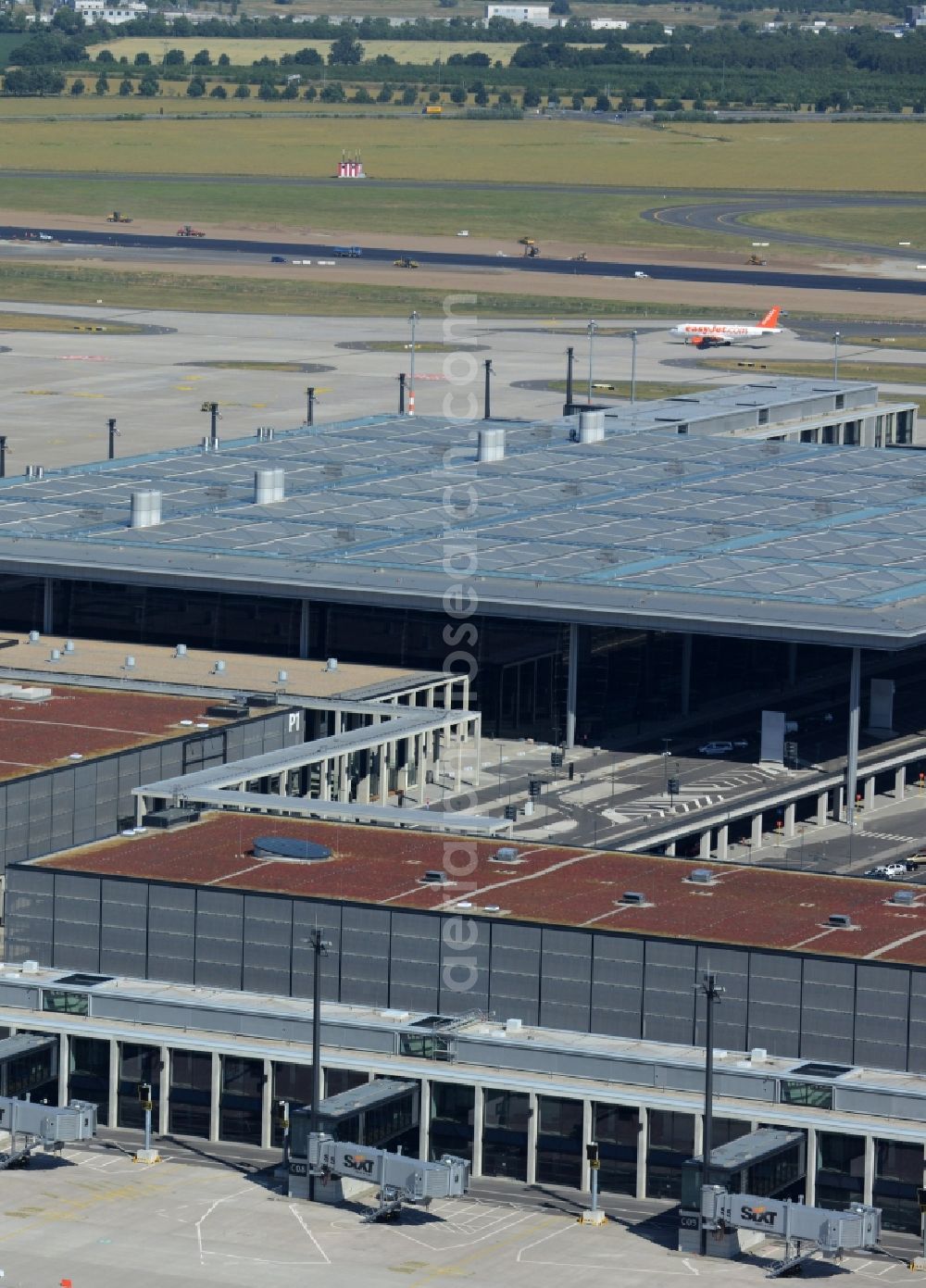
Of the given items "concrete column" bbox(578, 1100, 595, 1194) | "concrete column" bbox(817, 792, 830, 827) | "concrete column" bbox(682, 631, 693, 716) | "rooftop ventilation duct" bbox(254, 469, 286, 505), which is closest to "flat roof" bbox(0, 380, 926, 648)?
"rooftop ventilation duct" bbox(254, 469, 286, 505)

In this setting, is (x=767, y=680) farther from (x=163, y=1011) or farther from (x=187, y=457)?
(x=163, y=1011)

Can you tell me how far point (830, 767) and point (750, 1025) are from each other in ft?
135

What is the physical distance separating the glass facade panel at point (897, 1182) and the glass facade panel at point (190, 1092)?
19.4 meters

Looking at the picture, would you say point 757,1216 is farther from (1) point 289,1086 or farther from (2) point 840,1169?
(1) point 289,1086

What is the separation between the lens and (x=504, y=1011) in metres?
86.7

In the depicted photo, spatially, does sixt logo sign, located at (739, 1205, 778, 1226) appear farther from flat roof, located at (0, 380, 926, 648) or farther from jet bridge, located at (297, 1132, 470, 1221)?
flat roof, located at (0, 380, 926, 648)

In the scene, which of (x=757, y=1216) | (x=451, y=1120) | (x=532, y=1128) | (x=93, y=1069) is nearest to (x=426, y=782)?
(x=93, y=1069)

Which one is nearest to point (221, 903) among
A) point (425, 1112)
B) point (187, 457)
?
point (425, 1112)

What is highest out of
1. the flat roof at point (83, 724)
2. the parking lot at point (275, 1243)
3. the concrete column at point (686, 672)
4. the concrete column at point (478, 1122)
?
the flat roof at point (83, 724)

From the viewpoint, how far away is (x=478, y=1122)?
268 feet

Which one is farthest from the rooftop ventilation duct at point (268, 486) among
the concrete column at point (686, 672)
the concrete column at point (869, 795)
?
the concrete column at point (869, 795)

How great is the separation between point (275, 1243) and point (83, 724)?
140ft

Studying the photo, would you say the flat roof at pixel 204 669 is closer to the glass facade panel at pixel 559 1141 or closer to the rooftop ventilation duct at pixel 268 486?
the rooftop ventilation duct at pixel 268 486

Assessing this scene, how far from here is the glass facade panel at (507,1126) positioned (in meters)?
81.9
